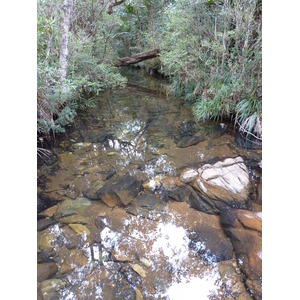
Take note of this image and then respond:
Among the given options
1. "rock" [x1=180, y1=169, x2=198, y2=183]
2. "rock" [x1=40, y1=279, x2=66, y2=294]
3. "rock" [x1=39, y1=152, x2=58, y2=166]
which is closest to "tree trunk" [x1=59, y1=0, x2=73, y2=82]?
"rock" [x1=39, y1=152, x2=58, y2=166]

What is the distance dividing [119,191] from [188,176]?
45.1 inches

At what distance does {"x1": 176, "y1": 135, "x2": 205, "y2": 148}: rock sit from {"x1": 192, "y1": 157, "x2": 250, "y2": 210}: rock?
133 cm

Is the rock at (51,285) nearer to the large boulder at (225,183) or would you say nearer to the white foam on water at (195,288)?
the white foam on water at (195,288)

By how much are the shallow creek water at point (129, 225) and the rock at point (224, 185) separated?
0.54 feet

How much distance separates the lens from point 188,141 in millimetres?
5281

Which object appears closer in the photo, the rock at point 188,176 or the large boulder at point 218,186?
the large boulder at point 218,186

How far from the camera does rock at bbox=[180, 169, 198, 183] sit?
368cm

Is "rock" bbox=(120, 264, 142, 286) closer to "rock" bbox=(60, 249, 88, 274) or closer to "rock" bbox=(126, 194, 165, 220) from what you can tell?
"rock" bbox=(60, 249, 88, 274)

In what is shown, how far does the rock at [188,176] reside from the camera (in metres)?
3.68

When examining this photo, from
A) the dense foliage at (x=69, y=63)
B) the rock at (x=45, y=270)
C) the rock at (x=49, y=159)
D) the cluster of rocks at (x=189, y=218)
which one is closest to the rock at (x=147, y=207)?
the cluster of rocks at (x=189, y=218)

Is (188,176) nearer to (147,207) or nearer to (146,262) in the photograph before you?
(147,207)

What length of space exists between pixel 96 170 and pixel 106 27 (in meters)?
7.63

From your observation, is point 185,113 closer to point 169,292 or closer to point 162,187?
point 162,187
